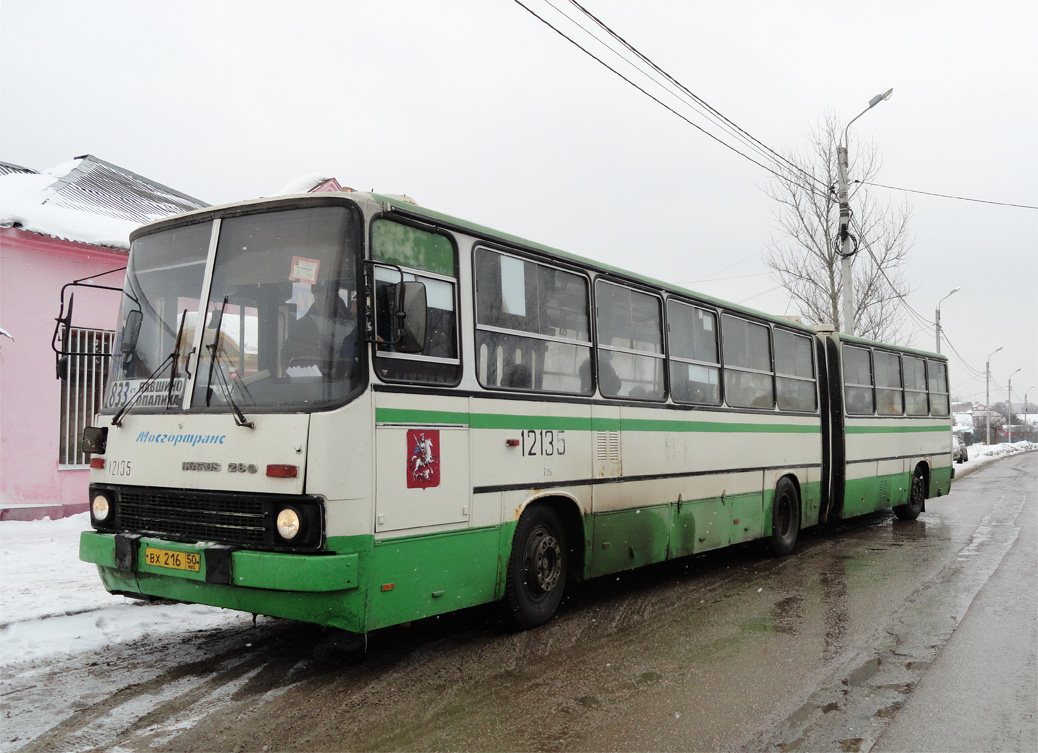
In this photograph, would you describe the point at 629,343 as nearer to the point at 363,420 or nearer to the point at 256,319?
the point at 363,420

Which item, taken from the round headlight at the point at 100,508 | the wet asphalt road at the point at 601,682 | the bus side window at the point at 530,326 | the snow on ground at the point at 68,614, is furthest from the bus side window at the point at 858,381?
the round headlight at the point at 100,508

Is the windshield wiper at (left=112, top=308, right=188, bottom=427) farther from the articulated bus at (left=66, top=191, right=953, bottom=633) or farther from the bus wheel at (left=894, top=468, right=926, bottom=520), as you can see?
the bus wheel at (left=894, top=468, right=926, bottom=520)

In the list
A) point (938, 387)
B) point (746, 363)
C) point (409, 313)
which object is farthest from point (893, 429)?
point (409, 313)

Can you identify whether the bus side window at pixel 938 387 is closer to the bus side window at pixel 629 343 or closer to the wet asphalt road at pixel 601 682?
the wet asphalt road at pixel 601 682

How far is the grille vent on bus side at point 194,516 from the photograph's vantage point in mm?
5086

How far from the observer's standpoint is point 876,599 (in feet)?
26.0

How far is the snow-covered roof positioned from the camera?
1217 centimetres

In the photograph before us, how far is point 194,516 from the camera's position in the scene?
5.31 m

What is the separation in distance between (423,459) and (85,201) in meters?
11.3

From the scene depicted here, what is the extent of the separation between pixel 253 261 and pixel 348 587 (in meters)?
2.10

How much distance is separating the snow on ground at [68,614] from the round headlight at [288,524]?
226 centimetres

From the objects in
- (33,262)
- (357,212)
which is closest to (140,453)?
(357,212)

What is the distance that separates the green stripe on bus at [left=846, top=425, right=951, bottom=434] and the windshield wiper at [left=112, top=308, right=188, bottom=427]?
10.0m

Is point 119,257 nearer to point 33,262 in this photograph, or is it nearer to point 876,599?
point 33,262
